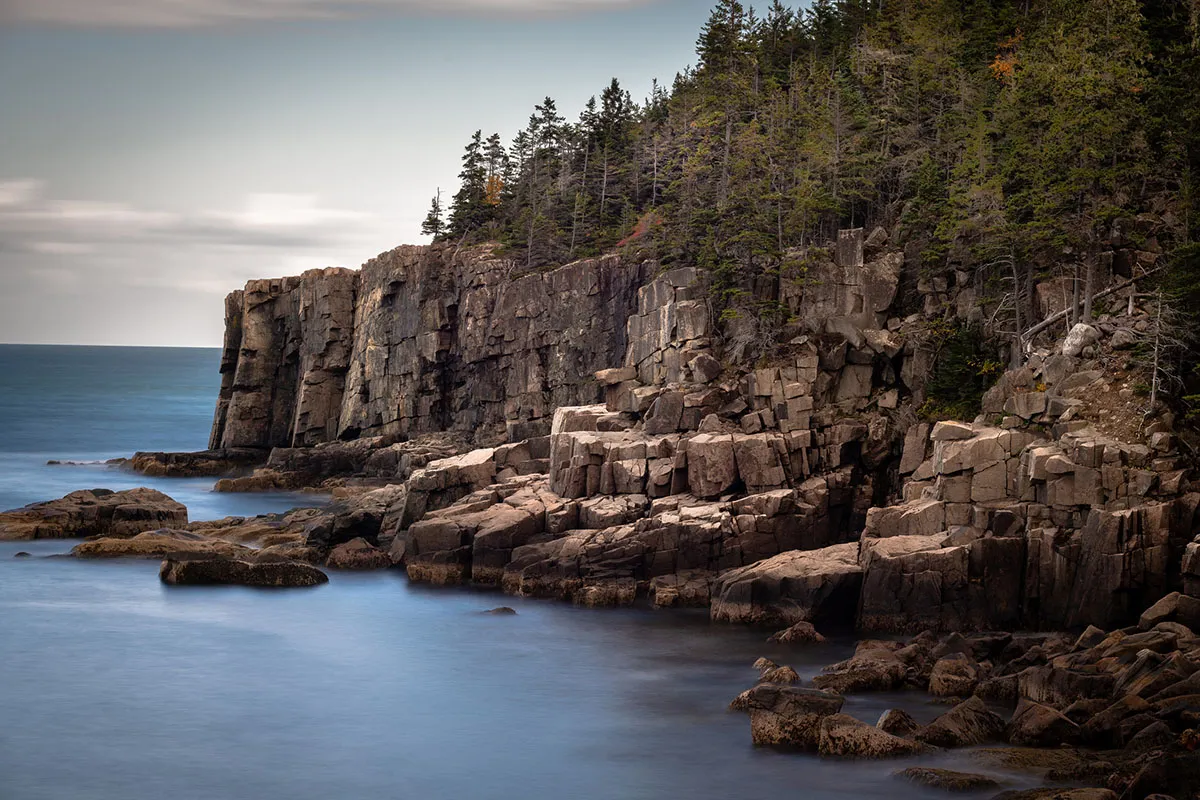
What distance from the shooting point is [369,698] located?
36.2 m

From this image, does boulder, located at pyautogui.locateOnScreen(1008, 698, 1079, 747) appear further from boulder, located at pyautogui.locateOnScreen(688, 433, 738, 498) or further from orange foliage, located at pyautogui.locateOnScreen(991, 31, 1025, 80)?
orange foliage, located at pyautogui.locateOnScreen(991, 31, 1025, 80)

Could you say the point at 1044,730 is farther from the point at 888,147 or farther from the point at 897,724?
the point at 888,147

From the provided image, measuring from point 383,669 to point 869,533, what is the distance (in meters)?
16.7

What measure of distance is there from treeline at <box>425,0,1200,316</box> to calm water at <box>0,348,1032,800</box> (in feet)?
68.9

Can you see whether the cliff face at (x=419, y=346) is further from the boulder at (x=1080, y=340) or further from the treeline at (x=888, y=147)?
the boulder at (x=1080, y=340)

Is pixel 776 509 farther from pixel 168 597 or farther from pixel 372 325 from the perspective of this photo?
pixel 372 325

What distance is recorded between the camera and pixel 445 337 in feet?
270

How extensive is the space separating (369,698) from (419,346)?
48565 mm

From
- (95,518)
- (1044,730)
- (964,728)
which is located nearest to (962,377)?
(964,728)

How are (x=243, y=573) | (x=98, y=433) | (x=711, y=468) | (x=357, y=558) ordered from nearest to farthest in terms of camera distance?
(x=711, y=468), (x=243, y=573), (x=357, y=558), (x=98, y=433)

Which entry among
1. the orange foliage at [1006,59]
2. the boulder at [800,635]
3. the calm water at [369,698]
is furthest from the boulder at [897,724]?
the orange foliage at [1006,59]

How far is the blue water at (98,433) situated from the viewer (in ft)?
251

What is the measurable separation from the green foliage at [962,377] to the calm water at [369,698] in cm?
1378

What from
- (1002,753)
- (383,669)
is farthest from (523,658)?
(1002,753)
